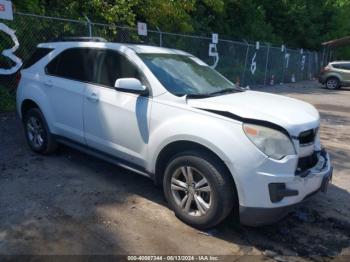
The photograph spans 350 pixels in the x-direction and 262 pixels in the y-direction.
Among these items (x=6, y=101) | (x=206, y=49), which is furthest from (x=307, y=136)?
(x=206, y=49)

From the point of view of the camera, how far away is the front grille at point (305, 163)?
12.8 feet

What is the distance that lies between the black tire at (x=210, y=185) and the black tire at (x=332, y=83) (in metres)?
21.4

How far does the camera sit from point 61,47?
578 centimetres

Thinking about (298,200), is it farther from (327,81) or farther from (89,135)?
(327,81)

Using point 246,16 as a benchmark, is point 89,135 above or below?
below

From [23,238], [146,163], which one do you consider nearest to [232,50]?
[146,163]

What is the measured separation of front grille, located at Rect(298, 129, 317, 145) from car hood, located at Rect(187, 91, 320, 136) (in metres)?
0.05

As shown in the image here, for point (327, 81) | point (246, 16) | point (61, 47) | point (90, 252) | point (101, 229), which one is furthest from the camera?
point (246, 16)

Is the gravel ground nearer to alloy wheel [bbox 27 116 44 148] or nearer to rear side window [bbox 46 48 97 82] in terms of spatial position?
alloy wheel [bbox 27 116 44 148]

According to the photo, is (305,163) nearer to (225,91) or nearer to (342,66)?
(225,91)

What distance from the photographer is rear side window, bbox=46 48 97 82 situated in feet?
17.5

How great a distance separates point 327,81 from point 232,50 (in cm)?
811

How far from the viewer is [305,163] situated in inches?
160

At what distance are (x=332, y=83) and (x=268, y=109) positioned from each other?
69.4 ft
